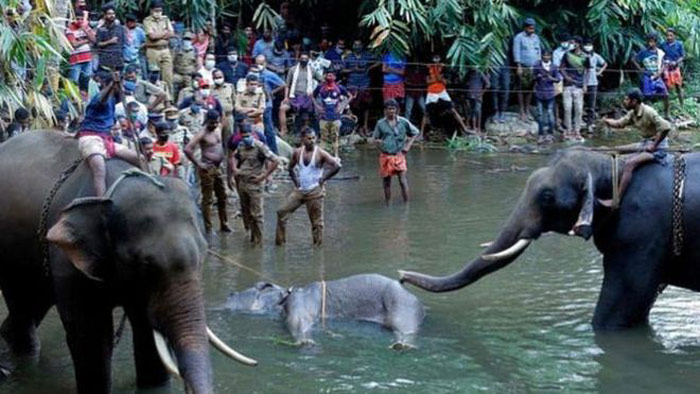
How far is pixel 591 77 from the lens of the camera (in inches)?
902

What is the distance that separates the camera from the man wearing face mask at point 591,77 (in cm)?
2277

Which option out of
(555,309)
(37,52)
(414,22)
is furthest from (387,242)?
(414,22)

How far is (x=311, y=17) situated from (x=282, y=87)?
351cm

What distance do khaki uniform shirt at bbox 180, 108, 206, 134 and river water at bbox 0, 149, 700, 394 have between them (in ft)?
8.40

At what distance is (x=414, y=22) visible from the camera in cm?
2170

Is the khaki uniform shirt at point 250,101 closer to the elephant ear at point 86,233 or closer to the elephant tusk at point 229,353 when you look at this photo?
the elephant ear at point 86,233

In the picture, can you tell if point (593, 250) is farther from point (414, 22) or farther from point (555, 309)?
point (414, 22)

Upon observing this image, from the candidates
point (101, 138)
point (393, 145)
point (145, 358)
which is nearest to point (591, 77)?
point (393, 145)

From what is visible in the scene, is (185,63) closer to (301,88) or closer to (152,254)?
(301,88)

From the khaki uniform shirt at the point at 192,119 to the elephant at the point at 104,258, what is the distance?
25.1 feet

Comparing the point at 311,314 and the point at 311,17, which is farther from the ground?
the point at 311,17

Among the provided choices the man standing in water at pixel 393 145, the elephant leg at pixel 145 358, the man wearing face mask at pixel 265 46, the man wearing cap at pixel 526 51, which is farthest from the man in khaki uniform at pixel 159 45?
the elephant leg at pixel 145 358

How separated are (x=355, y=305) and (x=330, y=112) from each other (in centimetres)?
959

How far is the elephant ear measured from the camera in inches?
283
